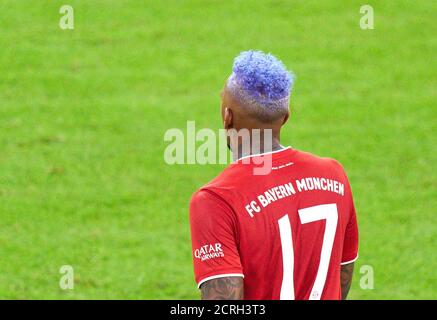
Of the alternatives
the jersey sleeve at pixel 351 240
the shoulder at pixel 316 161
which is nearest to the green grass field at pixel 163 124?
the jersey sleeve at pixel 351 240

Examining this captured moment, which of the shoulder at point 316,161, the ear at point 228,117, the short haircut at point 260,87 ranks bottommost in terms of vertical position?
the shoulder at point 316,161

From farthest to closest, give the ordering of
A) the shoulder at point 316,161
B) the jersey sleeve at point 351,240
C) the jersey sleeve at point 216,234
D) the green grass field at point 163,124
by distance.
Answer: the green grass field at point 163,124 < the jersey sleeve at point 351,240 < the shoulder at point 316,161 < the jersey sleeve at point 216,234

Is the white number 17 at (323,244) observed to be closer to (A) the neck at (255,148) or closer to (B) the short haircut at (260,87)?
(A) the neck at (255,148)

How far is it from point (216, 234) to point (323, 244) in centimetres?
57

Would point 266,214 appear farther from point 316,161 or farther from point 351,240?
point 351,240

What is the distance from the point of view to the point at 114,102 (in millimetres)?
13555

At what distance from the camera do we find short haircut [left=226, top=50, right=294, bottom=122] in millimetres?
4859

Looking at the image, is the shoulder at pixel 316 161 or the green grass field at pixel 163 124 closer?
the shoulder at pixel 316 161

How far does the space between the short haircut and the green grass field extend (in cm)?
499

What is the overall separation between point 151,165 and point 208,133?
94 cm

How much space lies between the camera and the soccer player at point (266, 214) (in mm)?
4711

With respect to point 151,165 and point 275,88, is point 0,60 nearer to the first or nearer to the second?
point 151,165

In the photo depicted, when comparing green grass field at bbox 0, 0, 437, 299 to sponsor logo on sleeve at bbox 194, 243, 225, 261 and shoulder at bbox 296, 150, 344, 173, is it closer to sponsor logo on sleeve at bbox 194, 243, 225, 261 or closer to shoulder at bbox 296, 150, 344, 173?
shoulder at bbox 296, 150, 344, 173

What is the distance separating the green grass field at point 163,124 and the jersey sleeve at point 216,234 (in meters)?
4.95
